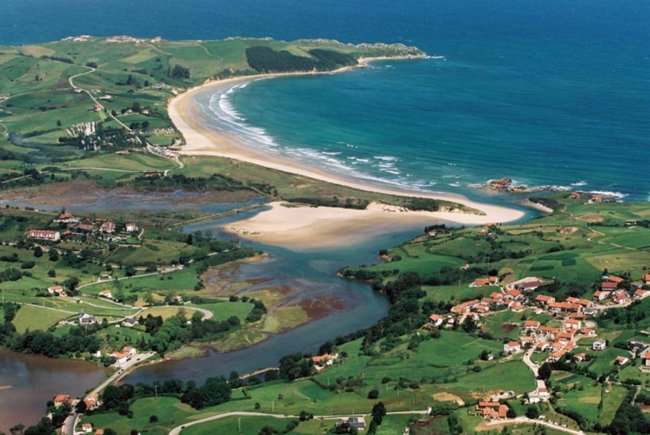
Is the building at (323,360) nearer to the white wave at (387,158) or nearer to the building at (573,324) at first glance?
the building at (573,324)

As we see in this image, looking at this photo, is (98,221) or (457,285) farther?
(98,221)

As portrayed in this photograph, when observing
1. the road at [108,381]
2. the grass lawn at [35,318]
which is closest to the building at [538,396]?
the road at [108,381]

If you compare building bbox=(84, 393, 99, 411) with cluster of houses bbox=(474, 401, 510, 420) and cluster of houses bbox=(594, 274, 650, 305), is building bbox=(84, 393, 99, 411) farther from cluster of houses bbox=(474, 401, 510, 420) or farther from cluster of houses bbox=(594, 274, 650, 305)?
cluster of houses bbox=(594, 274, 650, 305)

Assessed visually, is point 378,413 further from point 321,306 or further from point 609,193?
point 609,193

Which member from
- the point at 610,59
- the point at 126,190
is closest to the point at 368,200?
the point at 126,190

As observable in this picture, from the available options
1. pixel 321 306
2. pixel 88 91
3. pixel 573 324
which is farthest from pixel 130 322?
pixel 88 91

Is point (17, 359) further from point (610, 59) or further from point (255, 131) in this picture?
point (610, 59)

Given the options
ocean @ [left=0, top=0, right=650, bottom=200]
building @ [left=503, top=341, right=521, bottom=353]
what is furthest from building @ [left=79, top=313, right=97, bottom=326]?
ocean @ [left=0, top=0, right=650, bottom=200]
